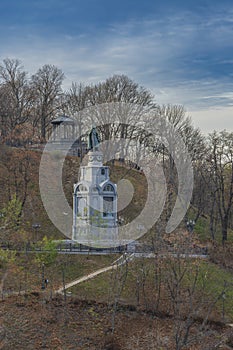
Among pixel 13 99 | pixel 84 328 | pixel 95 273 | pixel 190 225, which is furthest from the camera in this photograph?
pixel 13 99

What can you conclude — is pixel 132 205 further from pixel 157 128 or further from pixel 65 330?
pixel 65 330

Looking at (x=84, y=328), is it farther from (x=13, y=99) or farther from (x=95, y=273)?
(x=13, y=99)

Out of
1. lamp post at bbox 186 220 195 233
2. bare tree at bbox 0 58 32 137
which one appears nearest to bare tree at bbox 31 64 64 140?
bare tree at bbox 0 58 32 137

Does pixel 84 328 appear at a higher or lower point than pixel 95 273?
lower

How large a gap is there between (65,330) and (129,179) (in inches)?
1107

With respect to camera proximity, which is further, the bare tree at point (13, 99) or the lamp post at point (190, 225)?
the bare tree at point (13, 99)

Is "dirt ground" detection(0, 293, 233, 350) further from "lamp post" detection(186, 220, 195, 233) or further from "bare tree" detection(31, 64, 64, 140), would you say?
"bare tree" detection(31, 64, 64, 140)

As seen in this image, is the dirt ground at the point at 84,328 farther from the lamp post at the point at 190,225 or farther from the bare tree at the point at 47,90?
the bare tree at the point at 47,90

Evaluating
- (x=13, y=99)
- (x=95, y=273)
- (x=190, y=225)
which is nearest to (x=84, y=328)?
(x=95, y=273)

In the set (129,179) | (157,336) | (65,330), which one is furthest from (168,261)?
(129,179)

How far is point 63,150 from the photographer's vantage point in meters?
50.0

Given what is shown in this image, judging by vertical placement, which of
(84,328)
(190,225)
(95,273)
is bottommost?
(84,328)

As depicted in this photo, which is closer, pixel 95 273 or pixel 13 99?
pixel 95 273

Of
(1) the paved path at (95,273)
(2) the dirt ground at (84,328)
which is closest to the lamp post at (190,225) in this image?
(1) the paved path at (95,273)
